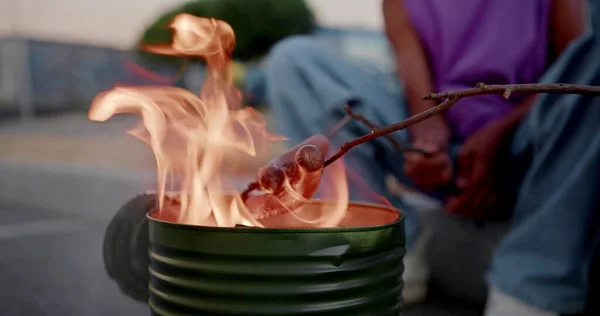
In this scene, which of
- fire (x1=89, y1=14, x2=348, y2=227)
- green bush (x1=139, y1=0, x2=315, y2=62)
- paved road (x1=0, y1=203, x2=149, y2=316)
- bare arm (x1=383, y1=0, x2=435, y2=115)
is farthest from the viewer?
green bush (x1=139, y1=0, x2=315, y2=62)

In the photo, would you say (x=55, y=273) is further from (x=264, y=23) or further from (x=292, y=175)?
(x=264, y=23)

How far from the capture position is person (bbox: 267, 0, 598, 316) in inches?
60.2

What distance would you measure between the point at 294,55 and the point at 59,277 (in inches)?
43.7

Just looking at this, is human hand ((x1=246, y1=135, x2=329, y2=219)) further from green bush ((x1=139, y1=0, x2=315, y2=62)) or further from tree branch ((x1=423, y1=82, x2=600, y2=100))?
green bush ((x1=139, y1=0, x2=315, y2=62))

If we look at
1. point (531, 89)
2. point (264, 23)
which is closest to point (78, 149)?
point (264, 23)

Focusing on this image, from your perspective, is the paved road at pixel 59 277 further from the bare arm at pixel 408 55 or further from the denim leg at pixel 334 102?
the bare arm at pixel 408 55

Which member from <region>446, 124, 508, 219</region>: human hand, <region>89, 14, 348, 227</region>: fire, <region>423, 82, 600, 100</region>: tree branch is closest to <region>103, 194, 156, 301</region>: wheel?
<region>89, 14, 348, 227</region>: fire

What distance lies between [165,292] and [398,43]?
1.43 meters

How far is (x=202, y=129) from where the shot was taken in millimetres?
1085

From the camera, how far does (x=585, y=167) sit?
57.7 inches

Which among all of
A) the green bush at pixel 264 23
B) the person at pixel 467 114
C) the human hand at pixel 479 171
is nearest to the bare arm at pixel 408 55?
the person at pixel 467 114

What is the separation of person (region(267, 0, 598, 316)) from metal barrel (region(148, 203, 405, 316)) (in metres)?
0.78

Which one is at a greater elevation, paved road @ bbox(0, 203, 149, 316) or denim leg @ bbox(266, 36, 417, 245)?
denim leg @ bbox(266, 36, 417, 245)

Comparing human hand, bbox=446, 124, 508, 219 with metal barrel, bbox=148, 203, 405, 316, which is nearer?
metal barrel, bbox=148, 203, 405, 316
